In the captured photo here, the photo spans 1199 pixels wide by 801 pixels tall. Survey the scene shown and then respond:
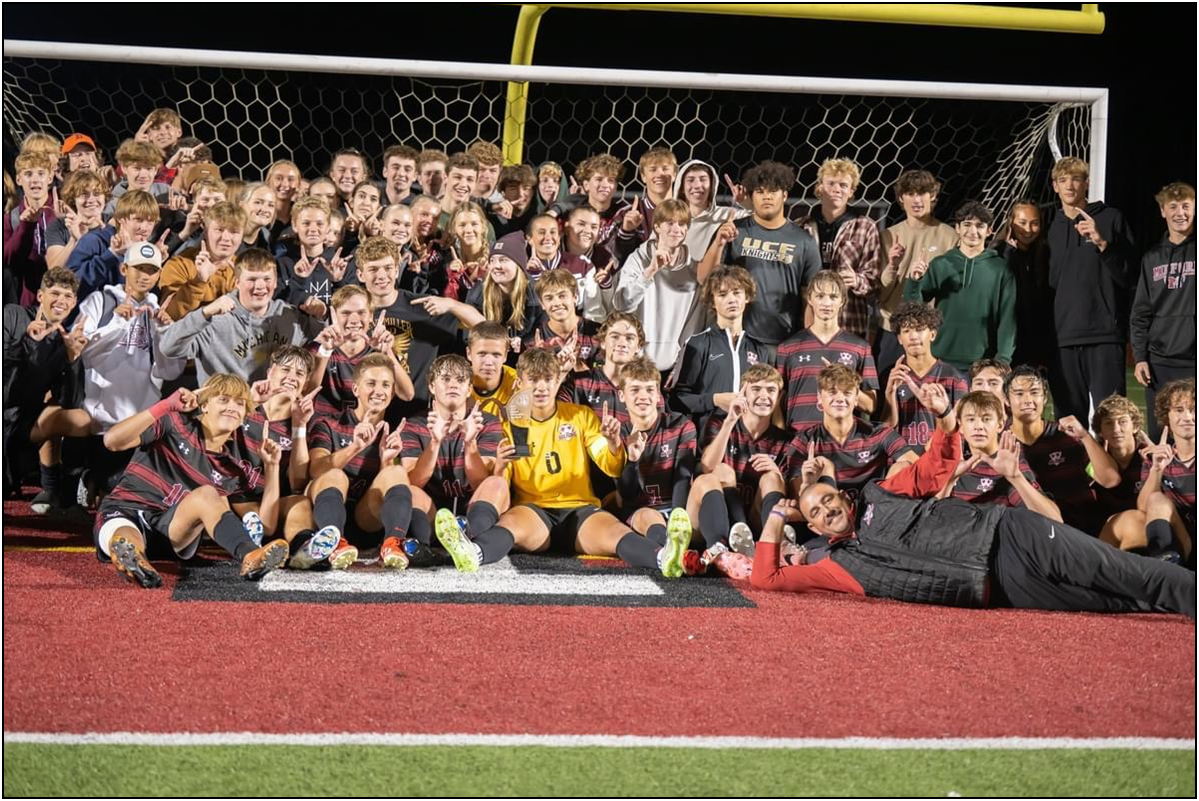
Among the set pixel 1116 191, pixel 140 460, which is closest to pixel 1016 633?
pixel 140 460

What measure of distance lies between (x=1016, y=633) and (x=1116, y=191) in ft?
35.5

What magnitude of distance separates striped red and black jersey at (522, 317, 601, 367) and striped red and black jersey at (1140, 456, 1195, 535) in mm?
2436

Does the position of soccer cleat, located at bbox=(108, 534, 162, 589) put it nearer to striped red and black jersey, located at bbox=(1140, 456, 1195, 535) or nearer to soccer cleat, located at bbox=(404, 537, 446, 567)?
soccer cleat, located at bbox=(404, 537, 446, 567)

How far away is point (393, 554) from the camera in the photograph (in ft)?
15.5

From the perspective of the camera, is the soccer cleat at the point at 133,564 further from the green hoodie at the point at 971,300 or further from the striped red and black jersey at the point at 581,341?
the green hoodie at the point at 971,300

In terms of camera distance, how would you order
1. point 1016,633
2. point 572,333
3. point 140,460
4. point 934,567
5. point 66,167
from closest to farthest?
point 1016,633 → point 934,567 → point 140,460 → point 572,333 → point 66,167

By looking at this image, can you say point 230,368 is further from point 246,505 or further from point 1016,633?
point 1016,633

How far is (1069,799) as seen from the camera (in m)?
2.52

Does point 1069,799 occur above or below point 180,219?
below

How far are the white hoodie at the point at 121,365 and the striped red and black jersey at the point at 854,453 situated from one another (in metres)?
2.77

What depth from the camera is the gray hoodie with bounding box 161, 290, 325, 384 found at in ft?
17.4

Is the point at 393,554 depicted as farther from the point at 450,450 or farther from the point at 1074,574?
the point at 1074,574

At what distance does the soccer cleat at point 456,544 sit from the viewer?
Answer: 15.5ft

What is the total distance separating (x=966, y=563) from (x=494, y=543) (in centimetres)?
183
